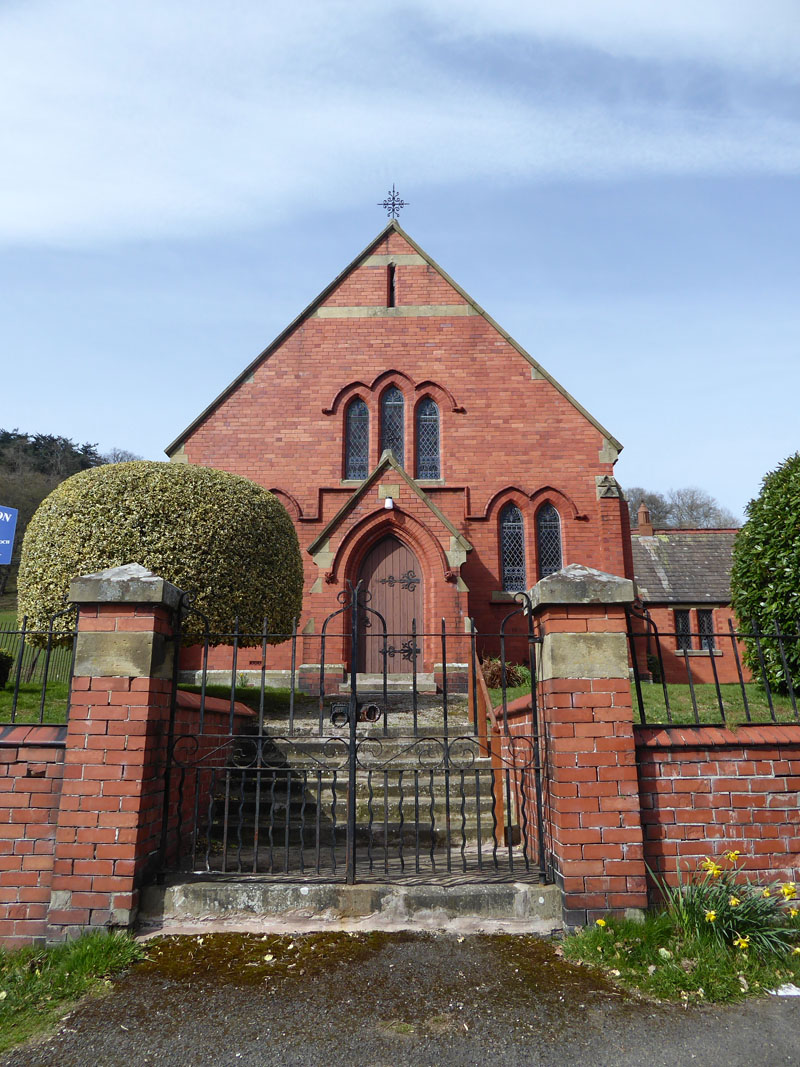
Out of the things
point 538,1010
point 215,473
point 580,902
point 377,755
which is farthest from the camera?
point 215,473

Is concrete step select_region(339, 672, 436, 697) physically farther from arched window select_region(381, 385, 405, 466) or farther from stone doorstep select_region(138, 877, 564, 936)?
stone doorstep select_region(138, 877, 564, 936)

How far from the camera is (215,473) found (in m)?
9.33

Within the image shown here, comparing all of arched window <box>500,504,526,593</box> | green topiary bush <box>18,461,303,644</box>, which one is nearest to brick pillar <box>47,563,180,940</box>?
green topiary bush <box>18,461,303,644</box>

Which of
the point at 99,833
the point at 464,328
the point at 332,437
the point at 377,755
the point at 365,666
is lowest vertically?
the point at 99,833

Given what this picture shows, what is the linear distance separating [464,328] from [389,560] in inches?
235

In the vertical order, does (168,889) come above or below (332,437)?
below

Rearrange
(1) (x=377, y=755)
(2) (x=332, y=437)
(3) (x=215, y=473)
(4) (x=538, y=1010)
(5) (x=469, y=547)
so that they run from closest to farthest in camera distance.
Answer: (4) (x=538, y=1010) → (1) (x=377, y=755) → (3) (x=215, y=473) → (5) (x=469, y=547) → (2) (x=332, y=437)

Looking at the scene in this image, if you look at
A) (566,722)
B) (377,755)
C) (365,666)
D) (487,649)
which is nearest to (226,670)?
(365,666)

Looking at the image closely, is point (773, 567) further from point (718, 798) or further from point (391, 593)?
point (391, 593)

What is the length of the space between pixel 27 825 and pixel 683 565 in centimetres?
2151

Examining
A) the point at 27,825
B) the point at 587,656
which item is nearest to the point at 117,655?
the point at 27,825

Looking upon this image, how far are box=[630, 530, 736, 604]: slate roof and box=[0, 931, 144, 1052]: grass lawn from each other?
18.9m

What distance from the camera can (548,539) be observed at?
15.0 meters

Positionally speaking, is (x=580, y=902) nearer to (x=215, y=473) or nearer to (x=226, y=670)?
(x=215, y=473)
